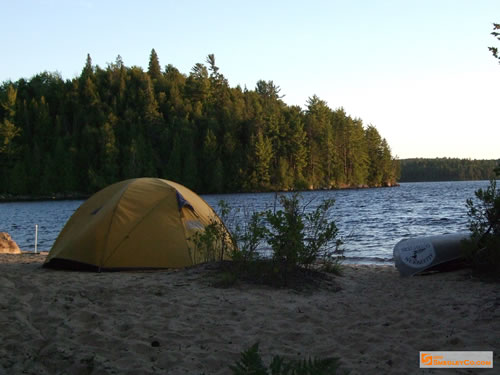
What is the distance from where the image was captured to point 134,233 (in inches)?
327

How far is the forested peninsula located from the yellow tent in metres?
65.2

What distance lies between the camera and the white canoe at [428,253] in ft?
26.8

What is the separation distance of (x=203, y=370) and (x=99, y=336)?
1.25m

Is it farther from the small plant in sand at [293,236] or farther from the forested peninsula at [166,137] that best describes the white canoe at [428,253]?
the forested peninsula at [166,137]

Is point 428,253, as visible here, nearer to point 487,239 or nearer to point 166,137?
point 487,239

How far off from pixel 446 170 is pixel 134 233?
A: 17922cm

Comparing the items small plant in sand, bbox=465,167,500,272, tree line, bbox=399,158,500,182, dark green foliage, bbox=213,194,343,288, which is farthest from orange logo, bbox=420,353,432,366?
tree line, bbox=399,158,500,182

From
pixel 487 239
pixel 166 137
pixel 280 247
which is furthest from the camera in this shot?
pixel 166 137

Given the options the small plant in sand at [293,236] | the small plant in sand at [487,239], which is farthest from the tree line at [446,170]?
the small plant in sand at [293,236]

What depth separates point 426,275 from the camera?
8.16m

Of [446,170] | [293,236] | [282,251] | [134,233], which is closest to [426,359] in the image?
[293,236]

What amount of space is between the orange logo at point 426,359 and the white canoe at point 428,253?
14.9ft

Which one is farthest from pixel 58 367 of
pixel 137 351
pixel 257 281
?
pixel 257 281

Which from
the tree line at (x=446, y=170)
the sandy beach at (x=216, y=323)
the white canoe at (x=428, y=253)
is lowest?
the sandy beach at (x=216, y=323)
